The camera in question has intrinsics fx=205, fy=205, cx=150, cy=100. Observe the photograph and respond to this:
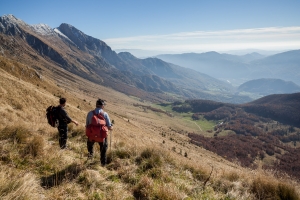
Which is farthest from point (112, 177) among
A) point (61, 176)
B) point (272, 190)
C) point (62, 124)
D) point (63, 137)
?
point (272, 190)

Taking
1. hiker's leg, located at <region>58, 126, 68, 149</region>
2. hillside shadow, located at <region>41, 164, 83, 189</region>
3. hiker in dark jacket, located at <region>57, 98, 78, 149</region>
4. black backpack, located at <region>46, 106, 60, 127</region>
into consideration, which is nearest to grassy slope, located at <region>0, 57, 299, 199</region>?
hillside shadow, located at <region>41, 164, 83, 189</region>

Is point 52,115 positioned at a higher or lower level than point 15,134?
→ higher

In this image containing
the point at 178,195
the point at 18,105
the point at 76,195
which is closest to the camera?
the point at 76,195

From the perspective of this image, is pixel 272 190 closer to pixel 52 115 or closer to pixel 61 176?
pixel 61 176

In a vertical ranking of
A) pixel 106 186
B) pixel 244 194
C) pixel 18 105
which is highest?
pixel 106 186

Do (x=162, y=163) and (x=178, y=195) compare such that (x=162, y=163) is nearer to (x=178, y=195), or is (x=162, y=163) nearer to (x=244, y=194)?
(x=178, y=195)

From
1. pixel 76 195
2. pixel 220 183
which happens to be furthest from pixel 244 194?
pixel 76 195

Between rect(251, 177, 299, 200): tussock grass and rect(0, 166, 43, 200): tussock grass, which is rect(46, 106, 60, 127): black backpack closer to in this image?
rect(0, 166, 43, 200): tussock grass

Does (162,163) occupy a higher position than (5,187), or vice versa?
(5,187)

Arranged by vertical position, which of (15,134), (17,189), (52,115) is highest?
(52,115)

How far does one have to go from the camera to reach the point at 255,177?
7.11 meters

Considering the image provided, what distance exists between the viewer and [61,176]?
18.4ft

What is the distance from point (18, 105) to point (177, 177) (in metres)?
29.4

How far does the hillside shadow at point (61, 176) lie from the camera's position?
16.8 ft
